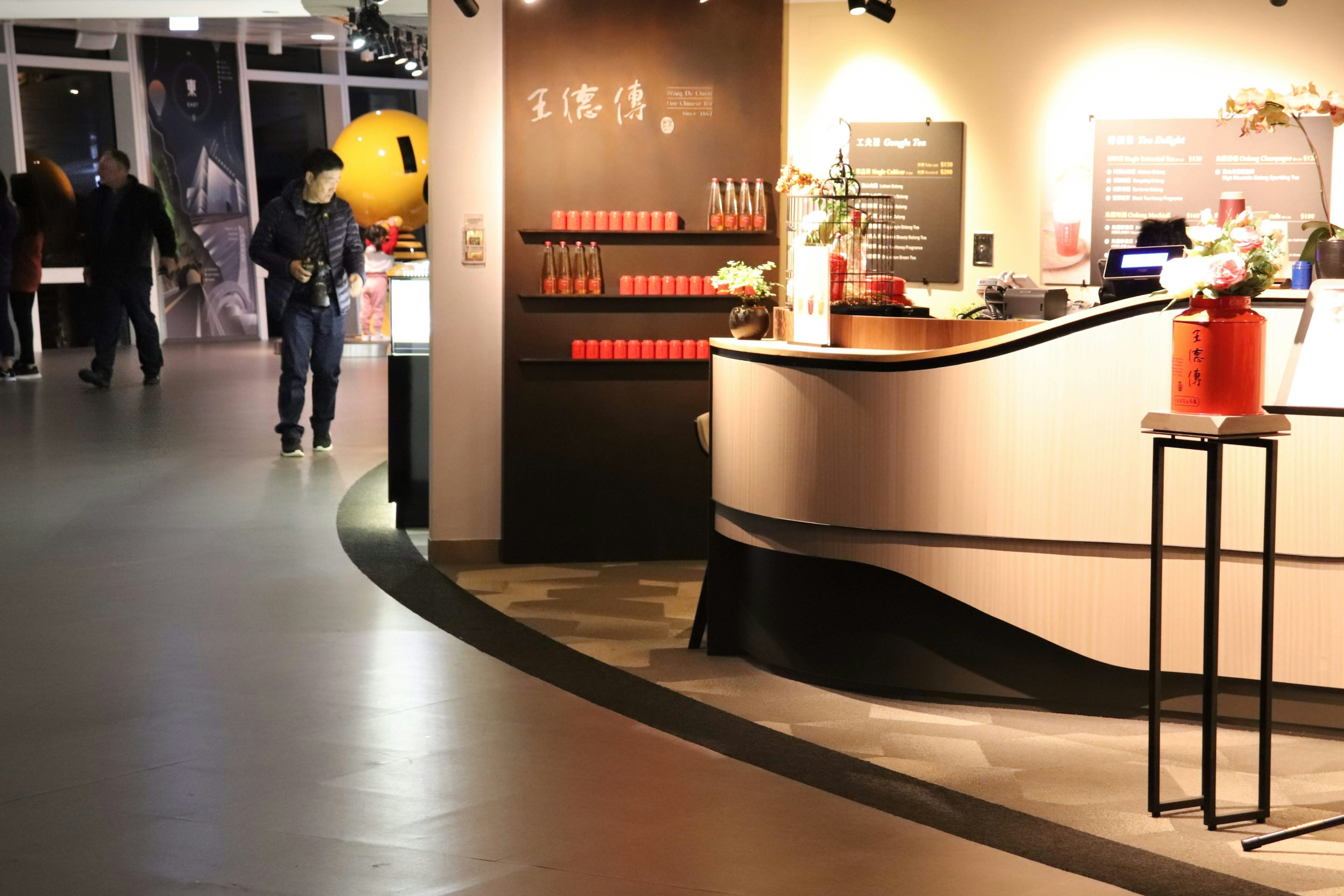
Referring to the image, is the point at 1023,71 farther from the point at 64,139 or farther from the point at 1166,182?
the point at 64,139

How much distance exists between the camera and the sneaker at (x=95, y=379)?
1236 centimetres

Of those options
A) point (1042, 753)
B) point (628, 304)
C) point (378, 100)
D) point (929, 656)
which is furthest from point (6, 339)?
point (1042, 753)

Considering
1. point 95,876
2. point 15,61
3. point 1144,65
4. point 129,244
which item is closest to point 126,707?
point 95,876

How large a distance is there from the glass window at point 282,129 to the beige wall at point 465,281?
12.7 metres

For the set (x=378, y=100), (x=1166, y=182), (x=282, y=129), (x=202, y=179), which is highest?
(x=378, y=100)

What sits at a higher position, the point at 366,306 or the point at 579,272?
the point at 579,272

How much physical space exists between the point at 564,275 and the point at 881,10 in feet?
6.14

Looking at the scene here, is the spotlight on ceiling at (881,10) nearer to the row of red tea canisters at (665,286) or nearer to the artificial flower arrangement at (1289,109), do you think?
the row of red tea canisters at (665,286)

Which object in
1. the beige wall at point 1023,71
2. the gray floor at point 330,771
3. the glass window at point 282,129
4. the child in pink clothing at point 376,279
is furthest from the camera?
the glass window at point 282,129

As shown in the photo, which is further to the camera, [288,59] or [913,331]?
[288,59]

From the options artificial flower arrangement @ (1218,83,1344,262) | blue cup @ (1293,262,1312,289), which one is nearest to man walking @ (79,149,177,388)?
artificial flower arrangement @ (1218,83,1344,262)

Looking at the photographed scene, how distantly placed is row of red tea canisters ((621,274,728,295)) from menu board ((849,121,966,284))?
1020mm

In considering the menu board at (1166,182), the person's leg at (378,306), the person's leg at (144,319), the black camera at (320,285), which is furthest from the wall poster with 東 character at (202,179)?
the menu board at (1166,182)

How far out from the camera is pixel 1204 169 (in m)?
6.72
